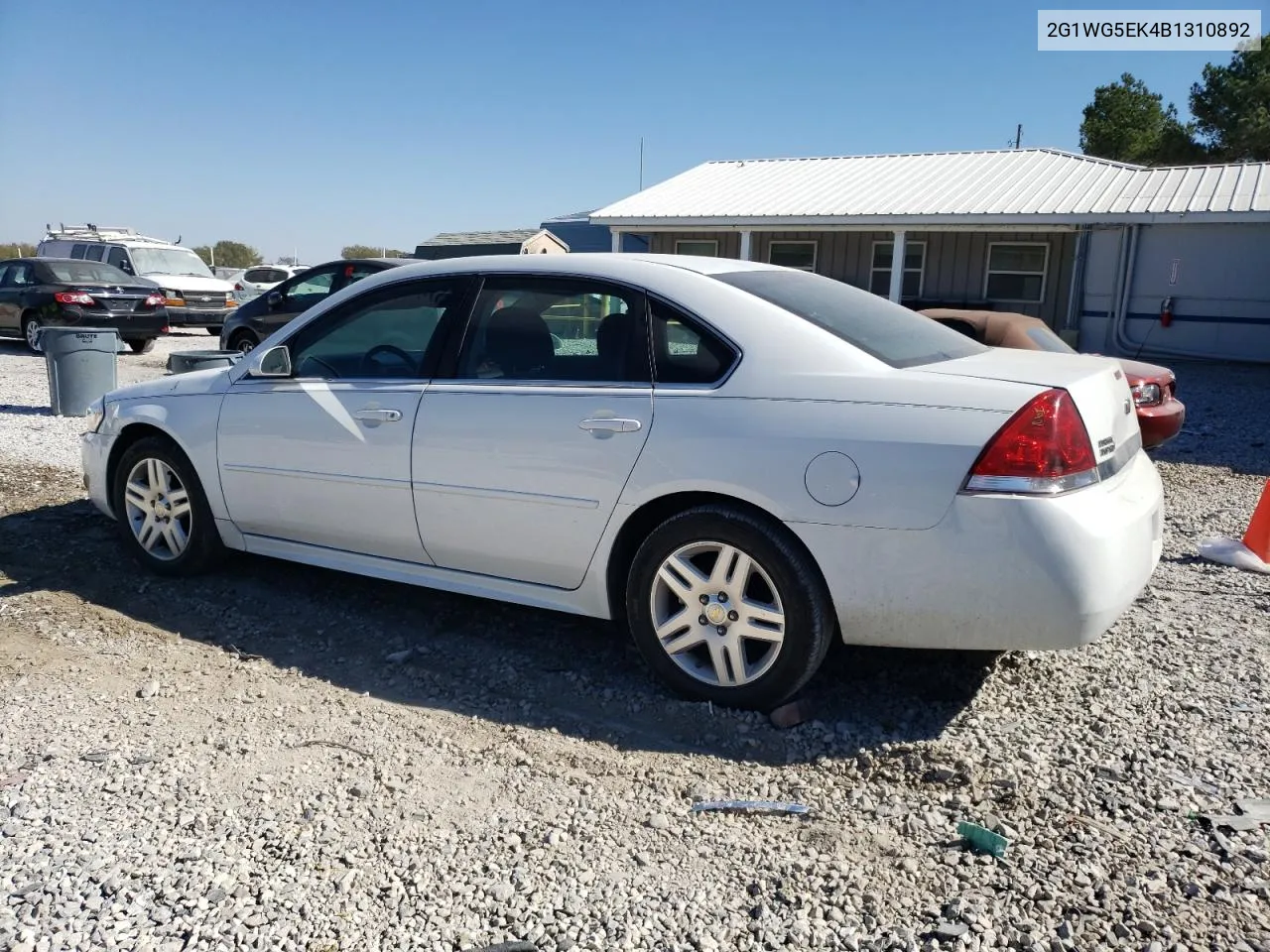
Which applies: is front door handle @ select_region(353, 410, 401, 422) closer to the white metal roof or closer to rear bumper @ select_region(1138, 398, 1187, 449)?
rear bumper @ select_region(1138, 398, 1187, 449)

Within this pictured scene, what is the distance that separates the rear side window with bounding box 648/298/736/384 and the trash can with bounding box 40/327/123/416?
28.5ft

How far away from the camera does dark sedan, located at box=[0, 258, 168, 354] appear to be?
16.5 metres

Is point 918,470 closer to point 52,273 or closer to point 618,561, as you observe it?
point 618,561

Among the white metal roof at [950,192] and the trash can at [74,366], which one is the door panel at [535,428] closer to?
the trash can at [74,366]

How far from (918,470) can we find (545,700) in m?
1.60

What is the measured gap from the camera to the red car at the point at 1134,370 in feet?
26.7

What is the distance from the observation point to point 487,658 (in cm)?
416

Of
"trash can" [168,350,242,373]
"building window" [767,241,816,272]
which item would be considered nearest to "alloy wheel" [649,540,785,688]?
"trash can" [168,350,242,373]

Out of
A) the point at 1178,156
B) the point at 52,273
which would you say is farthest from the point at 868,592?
the point at 1178,156

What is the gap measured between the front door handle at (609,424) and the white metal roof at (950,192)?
653 inches

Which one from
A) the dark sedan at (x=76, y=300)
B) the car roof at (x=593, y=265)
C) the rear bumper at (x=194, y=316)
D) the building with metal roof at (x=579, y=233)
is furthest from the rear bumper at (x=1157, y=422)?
the building with metal roof at (x=579, y=233)

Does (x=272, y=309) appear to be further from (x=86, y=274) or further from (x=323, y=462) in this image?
(x=323, y=462)

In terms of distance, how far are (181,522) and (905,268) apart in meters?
19.4

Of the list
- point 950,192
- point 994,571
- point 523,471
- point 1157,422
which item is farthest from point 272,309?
point 950,192
